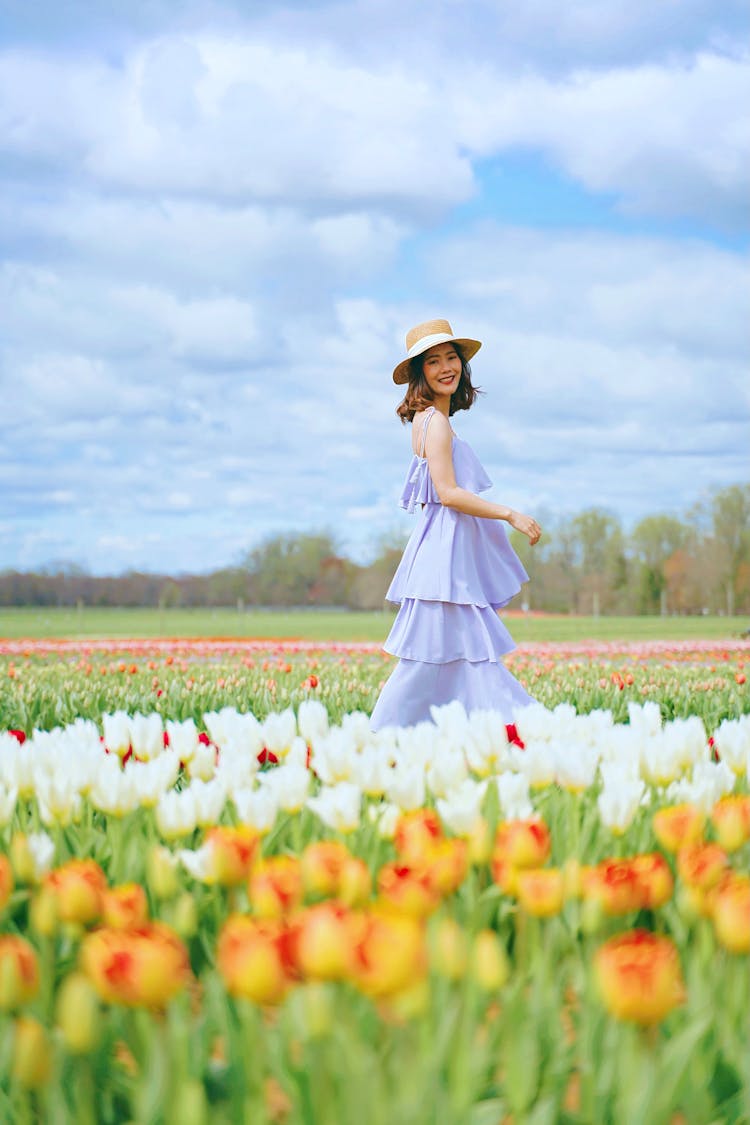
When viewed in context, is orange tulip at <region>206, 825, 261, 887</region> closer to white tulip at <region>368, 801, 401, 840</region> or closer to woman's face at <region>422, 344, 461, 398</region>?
white tulip at <region>368, 801, 401, 840</region>

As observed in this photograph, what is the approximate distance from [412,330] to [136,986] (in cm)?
508

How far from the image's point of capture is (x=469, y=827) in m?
2.34

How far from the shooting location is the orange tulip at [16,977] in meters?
1.58

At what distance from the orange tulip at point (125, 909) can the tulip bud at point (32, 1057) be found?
0.33 meters

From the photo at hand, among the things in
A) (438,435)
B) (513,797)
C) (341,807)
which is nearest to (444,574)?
(438,435)

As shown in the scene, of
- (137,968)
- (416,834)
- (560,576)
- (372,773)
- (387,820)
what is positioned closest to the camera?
(137,968)

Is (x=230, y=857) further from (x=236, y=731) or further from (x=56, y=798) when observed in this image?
(x=236, y=731)

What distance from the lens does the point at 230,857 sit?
209 cm

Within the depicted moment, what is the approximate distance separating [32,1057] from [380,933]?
19.1 inches

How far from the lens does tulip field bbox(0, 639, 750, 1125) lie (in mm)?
1483

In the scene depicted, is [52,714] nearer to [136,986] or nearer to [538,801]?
[538,801]

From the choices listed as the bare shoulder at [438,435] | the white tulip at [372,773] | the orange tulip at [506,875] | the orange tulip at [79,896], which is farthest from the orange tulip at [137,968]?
the bare shoulder at [438,435]

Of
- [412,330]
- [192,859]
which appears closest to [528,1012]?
[192,859]

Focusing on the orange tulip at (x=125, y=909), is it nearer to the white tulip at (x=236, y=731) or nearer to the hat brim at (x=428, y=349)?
the white tulip at (x=236, y=731)
